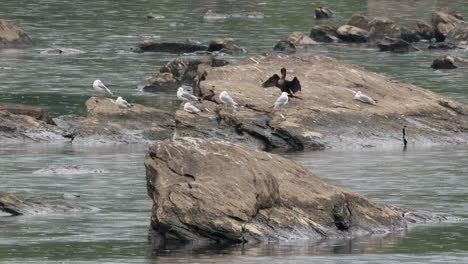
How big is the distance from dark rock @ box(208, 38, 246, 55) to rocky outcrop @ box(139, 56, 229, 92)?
1160 centimetres

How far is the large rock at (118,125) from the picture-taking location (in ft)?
148

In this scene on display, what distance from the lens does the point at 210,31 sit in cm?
9094

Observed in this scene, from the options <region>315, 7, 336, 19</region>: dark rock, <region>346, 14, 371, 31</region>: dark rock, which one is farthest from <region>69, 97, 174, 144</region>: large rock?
<region>315, 7, 336, 19</region>: dark rock

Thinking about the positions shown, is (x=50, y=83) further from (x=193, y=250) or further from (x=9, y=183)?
(x=193, y=250)

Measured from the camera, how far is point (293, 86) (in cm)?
4556

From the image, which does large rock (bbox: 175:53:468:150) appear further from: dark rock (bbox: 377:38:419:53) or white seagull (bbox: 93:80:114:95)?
dark rock (bbox: 377:38:419:53)

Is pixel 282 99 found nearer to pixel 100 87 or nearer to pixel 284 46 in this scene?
pixel 100 87

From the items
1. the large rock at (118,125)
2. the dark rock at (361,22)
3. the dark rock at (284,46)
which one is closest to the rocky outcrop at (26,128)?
the large rock at (118,125)

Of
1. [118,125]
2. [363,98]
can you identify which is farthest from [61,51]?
[363,98]

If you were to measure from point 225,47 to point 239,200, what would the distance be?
162 ft

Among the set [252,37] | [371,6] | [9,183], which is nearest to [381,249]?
[9,183]

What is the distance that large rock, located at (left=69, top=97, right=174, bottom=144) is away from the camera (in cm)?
4509

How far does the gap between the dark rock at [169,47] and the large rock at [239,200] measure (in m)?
48.1

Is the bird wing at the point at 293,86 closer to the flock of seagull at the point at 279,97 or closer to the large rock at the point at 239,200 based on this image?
the flock of seagull at the point at 279,97
